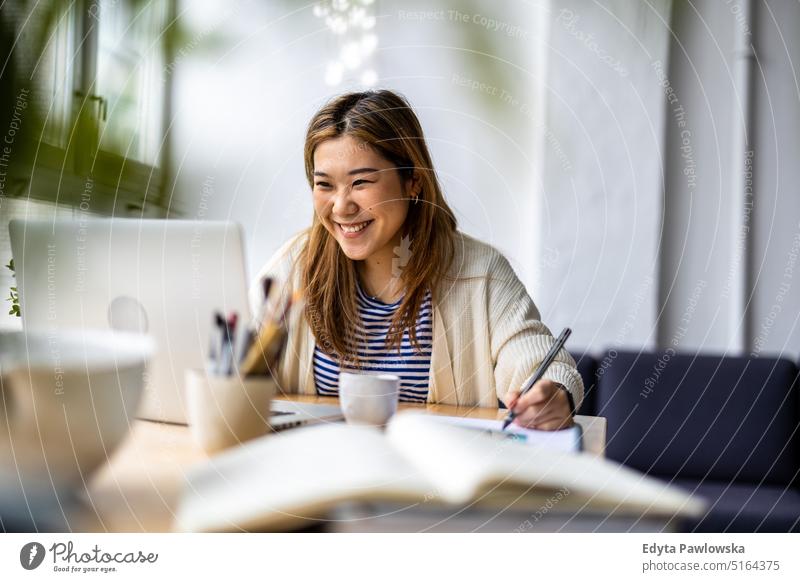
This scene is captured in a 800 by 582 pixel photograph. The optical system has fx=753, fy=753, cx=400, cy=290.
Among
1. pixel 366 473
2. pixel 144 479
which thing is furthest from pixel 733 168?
pixel 144 479

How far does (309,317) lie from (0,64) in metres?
0.42

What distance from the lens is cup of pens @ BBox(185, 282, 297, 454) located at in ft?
1.91

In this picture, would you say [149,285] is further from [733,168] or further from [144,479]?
[733,168]

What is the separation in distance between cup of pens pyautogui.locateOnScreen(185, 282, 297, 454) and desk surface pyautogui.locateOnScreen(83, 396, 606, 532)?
33mm

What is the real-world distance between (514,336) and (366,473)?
0.27 meters

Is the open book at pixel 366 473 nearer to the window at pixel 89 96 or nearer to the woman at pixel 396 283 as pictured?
the woman at pixel 396 283

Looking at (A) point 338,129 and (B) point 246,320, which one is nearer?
(B) point 246,320

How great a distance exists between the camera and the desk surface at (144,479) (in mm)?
636

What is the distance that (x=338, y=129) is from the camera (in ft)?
2.65

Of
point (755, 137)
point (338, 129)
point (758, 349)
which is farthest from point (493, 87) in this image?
point (758, 349)

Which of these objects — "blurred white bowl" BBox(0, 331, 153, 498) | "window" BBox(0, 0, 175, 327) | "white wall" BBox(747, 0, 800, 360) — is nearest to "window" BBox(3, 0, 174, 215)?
"window" BBox(0, 0, 175, 327)

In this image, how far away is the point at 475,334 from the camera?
2.83 feet

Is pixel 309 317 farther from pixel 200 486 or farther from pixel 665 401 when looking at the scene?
pixel 665 401
